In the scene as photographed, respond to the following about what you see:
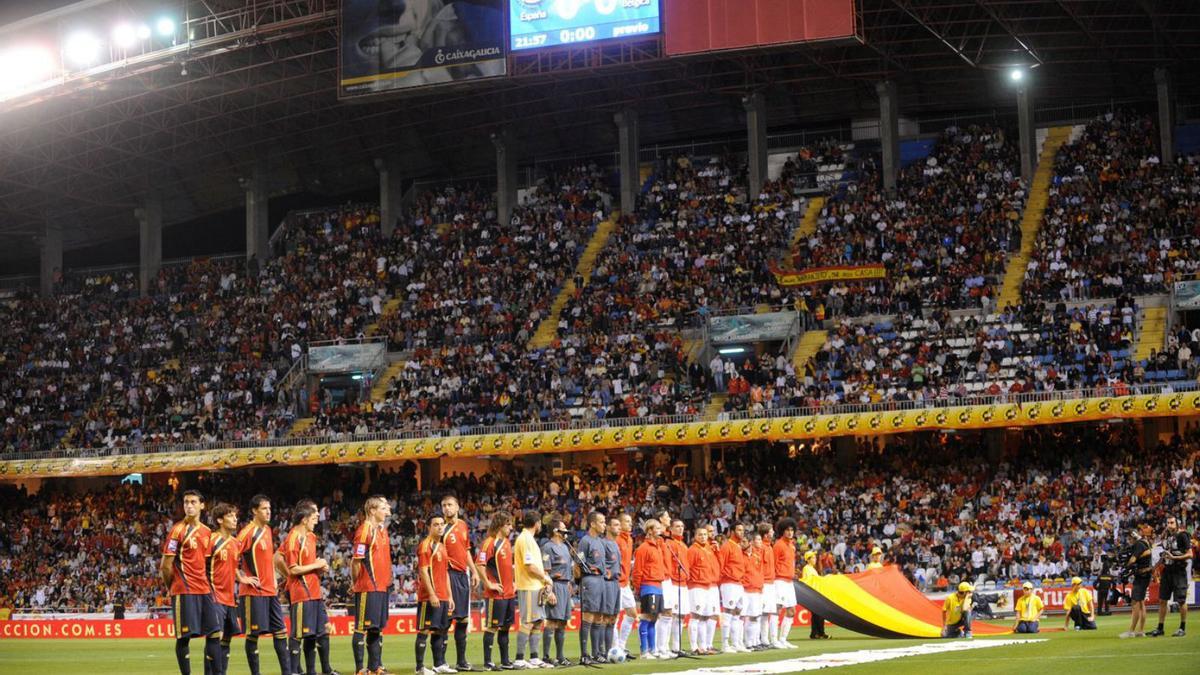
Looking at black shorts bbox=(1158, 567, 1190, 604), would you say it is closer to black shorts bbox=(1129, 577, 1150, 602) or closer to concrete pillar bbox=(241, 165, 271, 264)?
black shorts bbox=(1129, 577, 1150, 602)

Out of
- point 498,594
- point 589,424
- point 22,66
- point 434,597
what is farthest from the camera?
point 22,66

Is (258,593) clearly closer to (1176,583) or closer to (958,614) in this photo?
(958,614)

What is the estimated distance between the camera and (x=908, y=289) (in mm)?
45938

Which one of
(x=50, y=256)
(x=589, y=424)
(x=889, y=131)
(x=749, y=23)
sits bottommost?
(x=589, y=424)

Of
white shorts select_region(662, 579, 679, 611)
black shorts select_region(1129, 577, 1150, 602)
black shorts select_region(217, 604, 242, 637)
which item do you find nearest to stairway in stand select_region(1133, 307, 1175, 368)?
black shorts select_region(1129, 577, 1150, 602)

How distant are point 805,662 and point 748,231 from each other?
3308cm

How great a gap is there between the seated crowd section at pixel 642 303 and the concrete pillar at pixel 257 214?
0.77 m

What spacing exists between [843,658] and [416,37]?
29.4 metres

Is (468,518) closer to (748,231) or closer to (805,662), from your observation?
(748,231)

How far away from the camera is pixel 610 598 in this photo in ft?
66.8

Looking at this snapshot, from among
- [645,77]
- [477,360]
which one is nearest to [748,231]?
[645,77]

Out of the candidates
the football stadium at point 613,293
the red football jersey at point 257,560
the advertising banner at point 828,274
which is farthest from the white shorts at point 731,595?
the advertising banner at point 828,274

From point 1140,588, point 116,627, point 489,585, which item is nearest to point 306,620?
point 489,585

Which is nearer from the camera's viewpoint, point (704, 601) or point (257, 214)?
point (704, 601)
